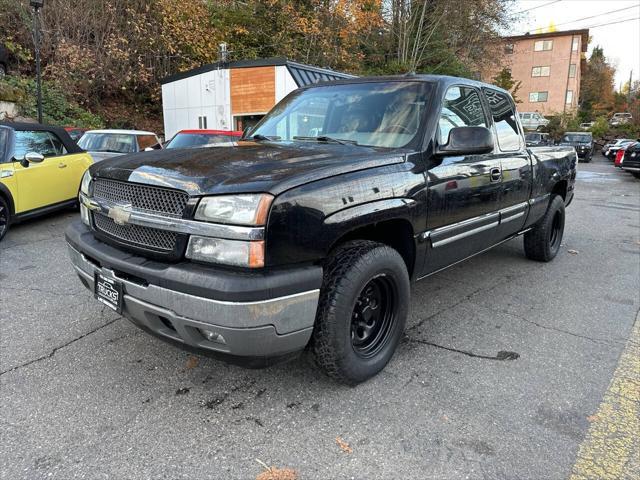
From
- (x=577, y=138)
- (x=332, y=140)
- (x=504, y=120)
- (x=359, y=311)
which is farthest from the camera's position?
(x=577, y=138)

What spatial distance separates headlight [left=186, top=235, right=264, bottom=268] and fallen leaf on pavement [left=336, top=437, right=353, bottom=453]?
3.25 feet

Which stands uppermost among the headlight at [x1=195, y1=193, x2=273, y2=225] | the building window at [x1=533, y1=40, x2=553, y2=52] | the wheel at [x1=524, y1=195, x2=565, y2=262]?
the building window at [x1=533, y1=40, x2=553, y2=52]

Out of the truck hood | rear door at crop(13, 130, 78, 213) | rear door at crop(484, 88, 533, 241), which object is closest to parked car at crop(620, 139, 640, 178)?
rear door at crop(484, 88, 533, 241)

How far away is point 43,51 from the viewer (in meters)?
18.8

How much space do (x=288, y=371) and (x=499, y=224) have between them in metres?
2.34

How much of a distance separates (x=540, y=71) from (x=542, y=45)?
2919 mm

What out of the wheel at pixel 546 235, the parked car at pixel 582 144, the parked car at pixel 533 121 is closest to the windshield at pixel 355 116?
the wheel at pixel 546 235

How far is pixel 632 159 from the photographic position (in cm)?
1725

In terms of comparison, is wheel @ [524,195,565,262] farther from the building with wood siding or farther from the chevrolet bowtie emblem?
the building with wood siding

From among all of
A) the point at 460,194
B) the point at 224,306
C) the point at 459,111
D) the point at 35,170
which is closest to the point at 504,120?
the point at 459,111

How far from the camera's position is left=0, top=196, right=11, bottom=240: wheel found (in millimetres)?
6036

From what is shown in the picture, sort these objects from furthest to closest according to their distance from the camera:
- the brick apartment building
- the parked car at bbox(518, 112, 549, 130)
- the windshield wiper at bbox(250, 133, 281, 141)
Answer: the brick apartment building, the parked car at bbox(518, 112, 549, 130), the windshield wiper at bbox(250, 133, 281, 141)

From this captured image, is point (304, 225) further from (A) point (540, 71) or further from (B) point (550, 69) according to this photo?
(A) point (540, 71)

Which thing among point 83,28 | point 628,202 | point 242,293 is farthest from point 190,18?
point 242,293
